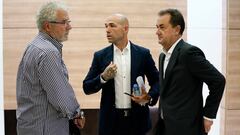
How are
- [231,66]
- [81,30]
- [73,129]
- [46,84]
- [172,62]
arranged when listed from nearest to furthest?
1. [46,84]
2. [172,62]
3. [73,129]
4. [231,66]
5. [81,30]

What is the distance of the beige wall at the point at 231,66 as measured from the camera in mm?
3844

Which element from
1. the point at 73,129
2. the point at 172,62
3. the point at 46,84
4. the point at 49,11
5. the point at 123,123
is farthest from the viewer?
Result: the point at 123,123

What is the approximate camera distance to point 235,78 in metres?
3.91

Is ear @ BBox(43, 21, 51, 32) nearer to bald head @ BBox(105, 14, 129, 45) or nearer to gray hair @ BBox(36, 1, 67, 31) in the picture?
gray hair @ BBox(36, 1, 67, 31)

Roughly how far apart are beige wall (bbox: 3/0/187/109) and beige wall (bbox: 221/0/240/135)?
1.80ft

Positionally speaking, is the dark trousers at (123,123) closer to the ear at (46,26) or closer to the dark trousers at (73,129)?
the dark trousers at (73,129)

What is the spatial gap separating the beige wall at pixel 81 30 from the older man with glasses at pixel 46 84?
1.69 m

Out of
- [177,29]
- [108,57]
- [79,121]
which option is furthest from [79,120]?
[177,29]

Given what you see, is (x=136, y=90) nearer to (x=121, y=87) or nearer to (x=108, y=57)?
(x=121, y=87)

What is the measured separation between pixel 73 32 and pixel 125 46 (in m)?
1.32

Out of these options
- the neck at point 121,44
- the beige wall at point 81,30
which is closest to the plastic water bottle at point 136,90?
the neck at point 121,44

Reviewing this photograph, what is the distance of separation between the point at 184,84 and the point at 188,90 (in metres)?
0.05

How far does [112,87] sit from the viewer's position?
9.57ft

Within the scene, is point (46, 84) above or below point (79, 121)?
above
